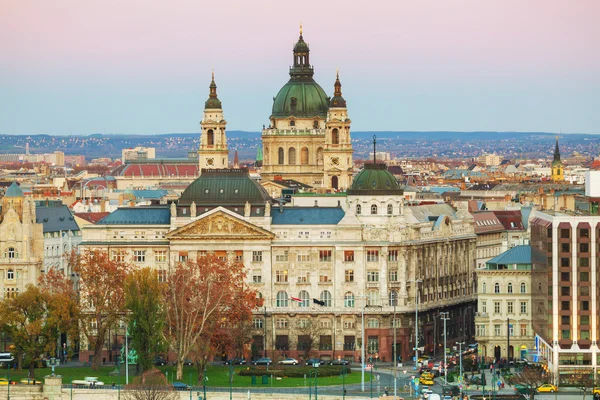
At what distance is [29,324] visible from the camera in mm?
183875

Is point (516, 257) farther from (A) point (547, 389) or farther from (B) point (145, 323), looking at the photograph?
(B) point (145, 323)

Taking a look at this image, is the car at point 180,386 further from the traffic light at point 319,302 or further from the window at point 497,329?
the window at point 497,329

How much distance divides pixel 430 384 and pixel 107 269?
33896 millimetres

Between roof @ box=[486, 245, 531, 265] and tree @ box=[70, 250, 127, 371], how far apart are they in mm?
32375

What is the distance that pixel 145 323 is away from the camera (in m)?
175

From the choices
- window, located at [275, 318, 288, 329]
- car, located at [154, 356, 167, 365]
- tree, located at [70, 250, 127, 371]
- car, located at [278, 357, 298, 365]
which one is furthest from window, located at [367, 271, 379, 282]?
tree, located at [70, 250, 127, 371]

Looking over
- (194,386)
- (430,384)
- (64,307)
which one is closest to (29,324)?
(64,307)

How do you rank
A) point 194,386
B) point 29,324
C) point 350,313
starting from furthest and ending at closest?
point 350,313 < point 29,324 < point 194,386

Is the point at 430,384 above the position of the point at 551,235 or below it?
below

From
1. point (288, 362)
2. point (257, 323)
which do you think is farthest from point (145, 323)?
point (257, 323)

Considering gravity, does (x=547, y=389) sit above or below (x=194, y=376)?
below

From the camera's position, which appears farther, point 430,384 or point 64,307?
point 64,307

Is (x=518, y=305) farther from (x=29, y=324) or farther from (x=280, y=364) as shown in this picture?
(x=29, y=324)

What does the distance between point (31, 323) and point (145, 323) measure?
13197 mm
